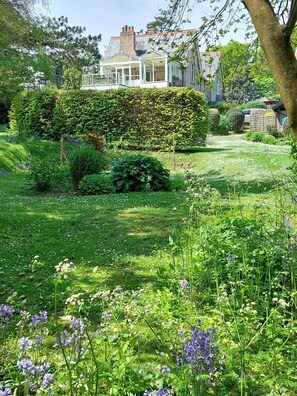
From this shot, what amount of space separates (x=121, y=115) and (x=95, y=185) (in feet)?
35.1

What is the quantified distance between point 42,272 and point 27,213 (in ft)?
9.12

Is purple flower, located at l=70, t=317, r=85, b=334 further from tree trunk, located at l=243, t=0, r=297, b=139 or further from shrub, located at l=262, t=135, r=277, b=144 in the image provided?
shrub, located at l=262, t=135, r=277, b=144

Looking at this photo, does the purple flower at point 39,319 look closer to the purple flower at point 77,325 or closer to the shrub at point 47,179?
the purple flower at point 77,325

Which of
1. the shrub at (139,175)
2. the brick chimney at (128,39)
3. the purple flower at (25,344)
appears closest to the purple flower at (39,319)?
the purple flower at (25,344)

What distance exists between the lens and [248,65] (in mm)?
5262

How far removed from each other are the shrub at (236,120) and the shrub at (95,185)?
25.4 meters

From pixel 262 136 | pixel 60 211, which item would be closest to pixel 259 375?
pixel 60 211

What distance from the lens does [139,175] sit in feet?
31.6

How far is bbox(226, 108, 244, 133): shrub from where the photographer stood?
32.9m

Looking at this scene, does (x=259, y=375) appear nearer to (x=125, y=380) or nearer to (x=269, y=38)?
(x=125, y=380)

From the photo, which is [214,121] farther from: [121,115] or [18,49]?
[18,49]

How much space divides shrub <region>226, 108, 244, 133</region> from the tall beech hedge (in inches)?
594

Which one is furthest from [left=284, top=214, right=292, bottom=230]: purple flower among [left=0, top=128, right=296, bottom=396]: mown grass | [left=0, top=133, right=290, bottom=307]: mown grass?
[left=0, top=133, right=290, bottom=307]: mown grass

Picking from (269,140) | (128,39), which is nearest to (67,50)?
(269,140)
